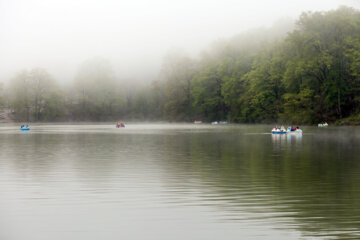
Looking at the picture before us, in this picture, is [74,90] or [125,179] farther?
[74,90]

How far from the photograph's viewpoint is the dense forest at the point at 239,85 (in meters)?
73.4

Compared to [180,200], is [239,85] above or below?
above

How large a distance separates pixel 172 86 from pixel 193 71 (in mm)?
6558

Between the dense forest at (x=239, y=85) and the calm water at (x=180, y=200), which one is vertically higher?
the dense forest at (x=239, y=85)

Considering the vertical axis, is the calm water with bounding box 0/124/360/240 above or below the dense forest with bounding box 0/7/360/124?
below

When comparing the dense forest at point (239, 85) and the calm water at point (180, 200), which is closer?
the calm water at point (180, 200)

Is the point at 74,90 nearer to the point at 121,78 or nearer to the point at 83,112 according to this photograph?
the point at 83,112

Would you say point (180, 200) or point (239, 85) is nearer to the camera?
point (180, 200)

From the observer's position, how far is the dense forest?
73.4 meters

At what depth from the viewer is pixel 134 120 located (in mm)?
127875

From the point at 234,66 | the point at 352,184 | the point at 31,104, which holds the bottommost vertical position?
the point at 352,184

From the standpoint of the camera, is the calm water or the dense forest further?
the dense forest

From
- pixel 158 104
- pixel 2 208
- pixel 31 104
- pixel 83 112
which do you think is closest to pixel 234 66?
pixel 158 104

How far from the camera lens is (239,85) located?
101438mm
